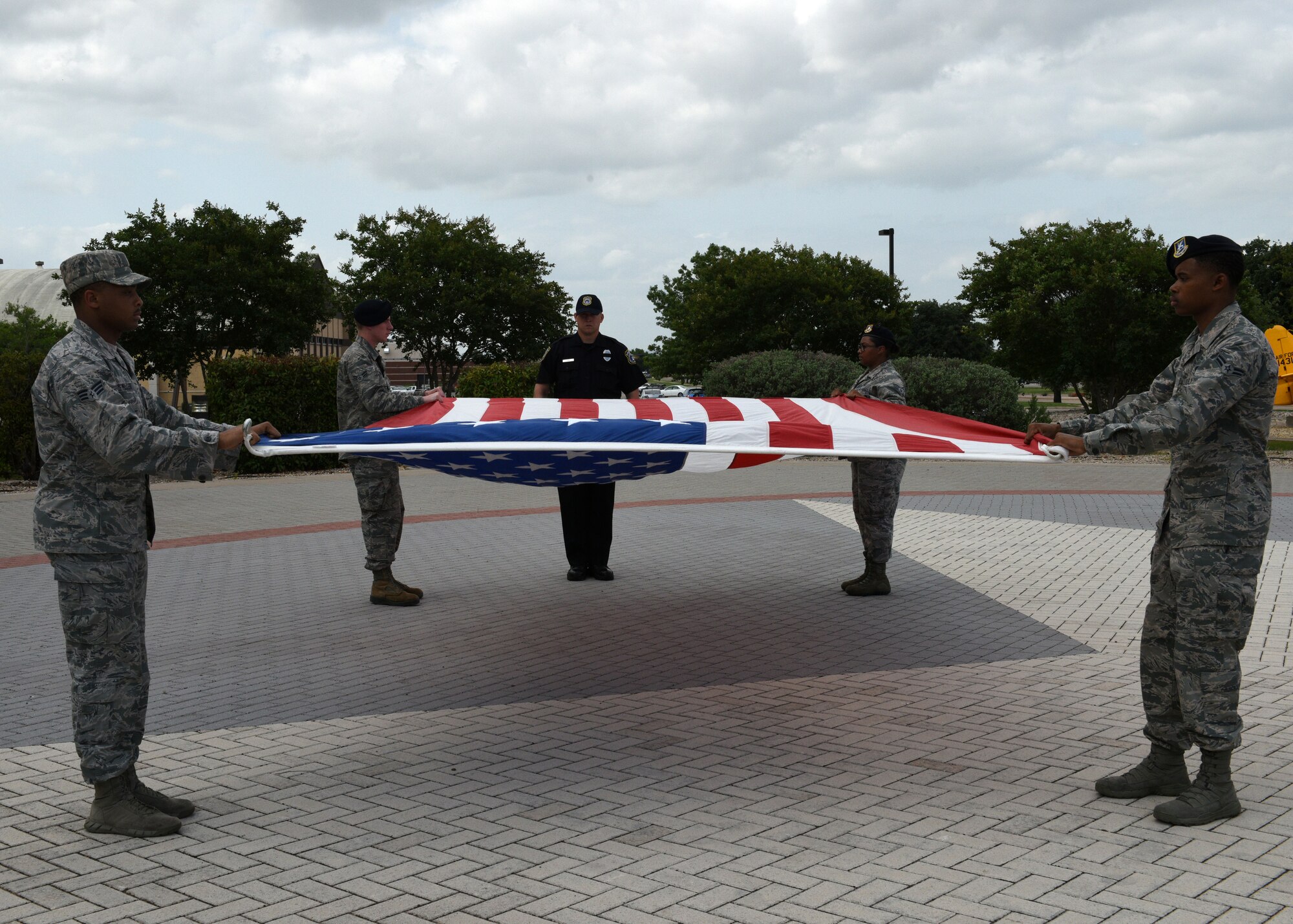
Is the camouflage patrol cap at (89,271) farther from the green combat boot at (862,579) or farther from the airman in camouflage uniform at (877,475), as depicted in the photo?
the green combat boot at (862,579)

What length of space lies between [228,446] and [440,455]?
3.76 feet

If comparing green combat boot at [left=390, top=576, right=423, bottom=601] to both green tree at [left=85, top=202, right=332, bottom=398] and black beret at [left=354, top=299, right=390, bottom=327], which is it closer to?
black beret at [left=354, top=299, right=390, bottom=327]

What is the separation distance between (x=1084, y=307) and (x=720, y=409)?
20507mm

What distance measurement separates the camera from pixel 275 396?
64.3 feet

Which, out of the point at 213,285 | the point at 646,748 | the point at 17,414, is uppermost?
the point at 213,285

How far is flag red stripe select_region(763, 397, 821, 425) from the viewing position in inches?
219

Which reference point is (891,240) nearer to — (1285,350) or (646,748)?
(1285,350)

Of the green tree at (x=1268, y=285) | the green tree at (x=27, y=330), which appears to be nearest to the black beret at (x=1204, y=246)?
the green tree at (x=1268, y=285)

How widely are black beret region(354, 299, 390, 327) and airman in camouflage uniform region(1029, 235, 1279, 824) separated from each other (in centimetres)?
516

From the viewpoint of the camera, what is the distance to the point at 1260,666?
6.38 m

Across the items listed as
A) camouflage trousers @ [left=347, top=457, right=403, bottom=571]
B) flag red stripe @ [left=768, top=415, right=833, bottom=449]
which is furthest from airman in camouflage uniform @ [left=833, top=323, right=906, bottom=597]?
camouflage trousers @ [left=347, top=457, right=403, bottom=571]

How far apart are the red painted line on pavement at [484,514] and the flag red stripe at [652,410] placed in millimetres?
6730

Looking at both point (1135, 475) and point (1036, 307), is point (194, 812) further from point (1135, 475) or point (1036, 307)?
point (1036, 307)

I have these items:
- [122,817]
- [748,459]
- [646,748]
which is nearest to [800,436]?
[748,459]
